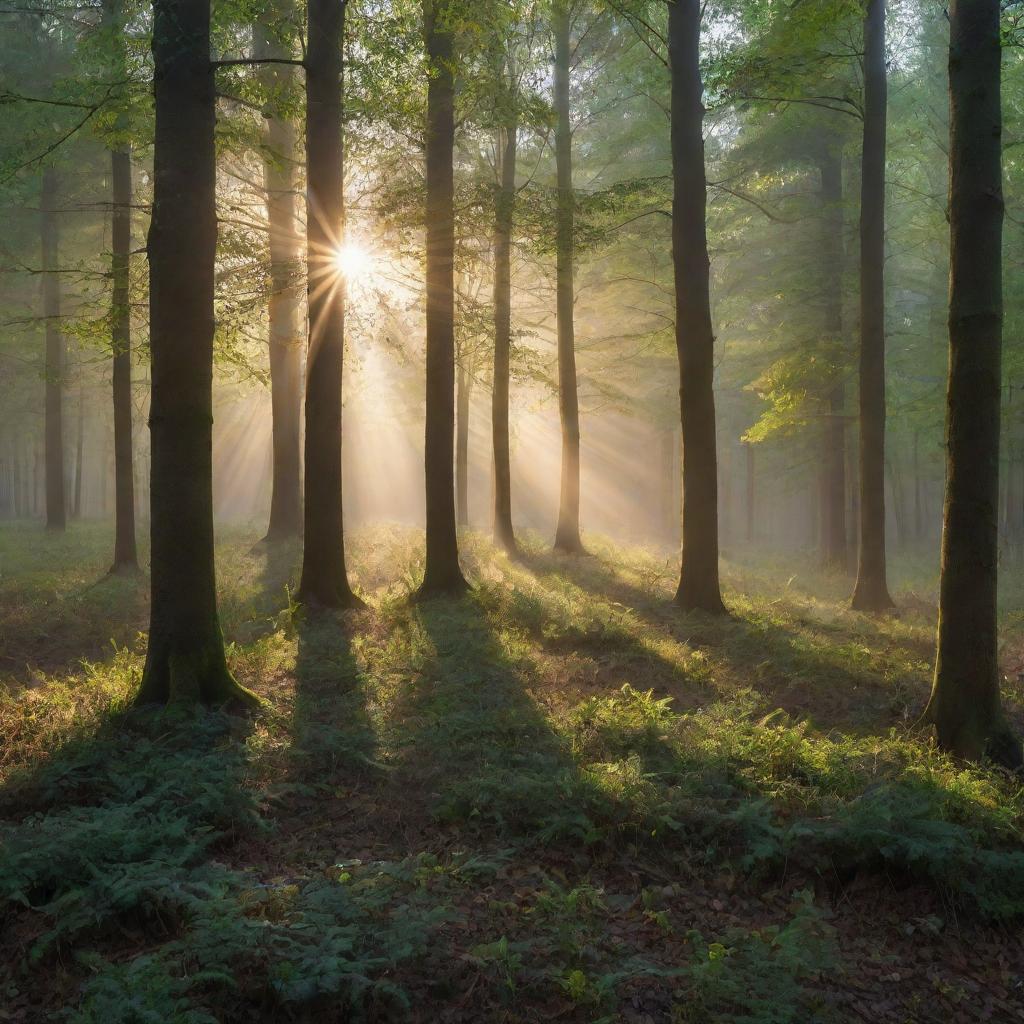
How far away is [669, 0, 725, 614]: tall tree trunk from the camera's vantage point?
11.6 m

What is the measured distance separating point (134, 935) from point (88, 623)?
8467 mm

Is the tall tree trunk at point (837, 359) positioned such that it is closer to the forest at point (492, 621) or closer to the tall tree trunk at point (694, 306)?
the forest at point (492, 621)

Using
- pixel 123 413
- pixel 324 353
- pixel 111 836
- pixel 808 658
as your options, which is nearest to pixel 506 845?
pixel 111 836

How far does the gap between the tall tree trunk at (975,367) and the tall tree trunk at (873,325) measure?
23.1 ft

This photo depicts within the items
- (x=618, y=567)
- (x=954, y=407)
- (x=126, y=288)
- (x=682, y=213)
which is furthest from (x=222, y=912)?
(x=618, y=567)

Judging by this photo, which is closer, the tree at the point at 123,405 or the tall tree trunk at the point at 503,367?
the tree at the point at 123,405

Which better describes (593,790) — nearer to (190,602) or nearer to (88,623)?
(190,602)

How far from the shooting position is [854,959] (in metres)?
4.14

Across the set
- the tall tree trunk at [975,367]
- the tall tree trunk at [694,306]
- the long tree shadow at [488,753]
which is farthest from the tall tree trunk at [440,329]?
the tall tree trunk at [975,367]

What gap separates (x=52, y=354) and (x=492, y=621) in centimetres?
1699

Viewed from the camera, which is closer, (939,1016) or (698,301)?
(939,1016)

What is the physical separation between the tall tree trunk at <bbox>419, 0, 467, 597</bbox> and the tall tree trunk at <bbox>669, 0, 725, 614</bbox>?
11.5 feet

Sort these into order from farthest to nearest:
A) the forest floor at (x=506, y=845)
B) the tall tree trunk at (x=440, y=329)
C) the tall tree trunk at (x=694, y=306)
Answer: the tall tree trunk at (x=440, y=329)
the tall tree trunk at (x=694, y=306)
the forest floor at (x=506, y=845)

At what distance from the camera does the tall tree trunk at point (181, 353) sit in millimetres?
7180
